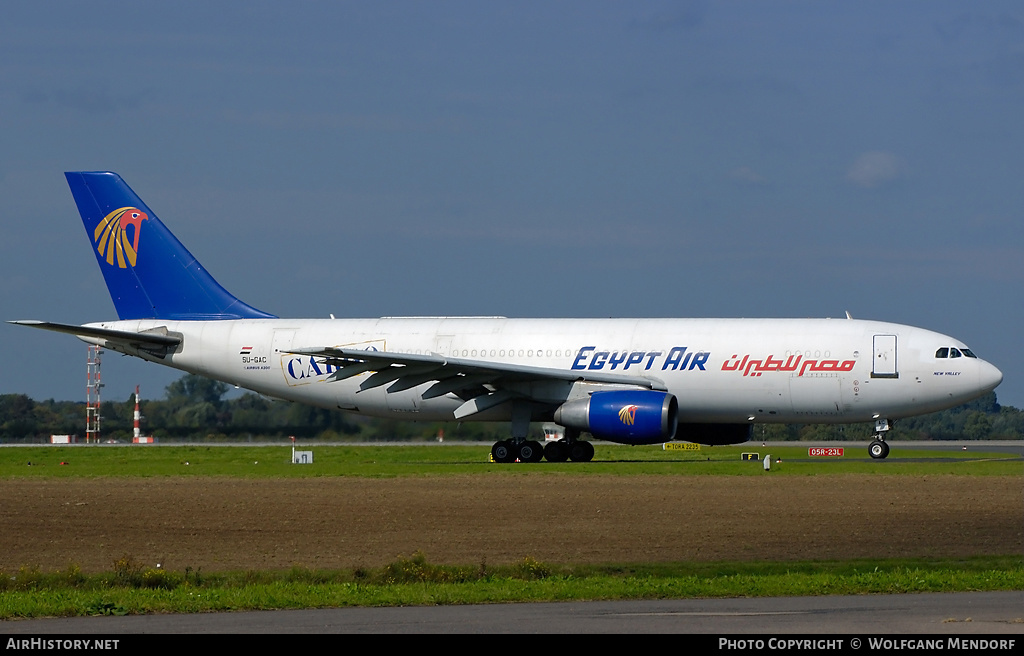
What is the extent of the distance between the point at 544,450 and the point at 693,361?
4648 millimetres

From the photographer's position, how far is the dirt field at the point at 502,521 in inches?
660

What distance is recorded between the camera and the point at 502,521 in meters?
20.3

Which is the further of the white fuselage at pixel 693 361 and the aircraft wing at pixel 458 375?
the white fuselage at pixel 693 361

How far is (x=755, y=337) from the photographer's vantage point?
34312 mm

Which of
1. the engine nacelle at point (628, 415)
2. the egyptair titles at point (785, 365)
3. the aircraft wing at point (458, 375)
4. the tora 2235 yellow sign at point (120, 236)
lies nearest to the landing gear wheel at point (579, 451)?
the aircraft wing at point (458, 375)

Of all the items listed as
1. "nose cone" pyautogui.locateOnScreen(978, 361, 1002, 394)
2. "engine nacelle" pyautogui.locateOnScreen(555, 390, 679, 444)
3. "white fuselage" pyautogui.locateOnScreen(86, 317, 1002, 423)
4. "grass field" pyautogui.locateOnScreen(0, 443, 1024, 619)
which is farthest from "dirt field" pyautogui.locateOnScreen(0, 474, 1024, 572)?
"nose cone" pyautogui.locateOnScreen(978, 361, 1002, 394)

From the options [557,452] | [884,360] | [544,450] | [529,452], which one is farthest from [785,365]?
[529,452]

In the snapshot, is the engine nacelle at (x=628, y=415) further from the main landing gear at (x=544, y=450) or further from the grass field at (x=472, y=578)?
the grass field at (x=472, y=578)

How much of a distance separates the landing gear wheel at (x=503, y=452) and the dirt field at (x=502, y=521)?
6.52m

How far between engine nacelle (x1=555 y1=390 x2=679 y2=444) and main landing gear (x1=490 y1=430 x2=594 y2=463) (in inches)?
89.2

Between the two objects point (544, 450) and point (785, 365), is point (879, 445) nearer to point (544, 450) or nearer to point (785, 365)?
point (785, 365)
